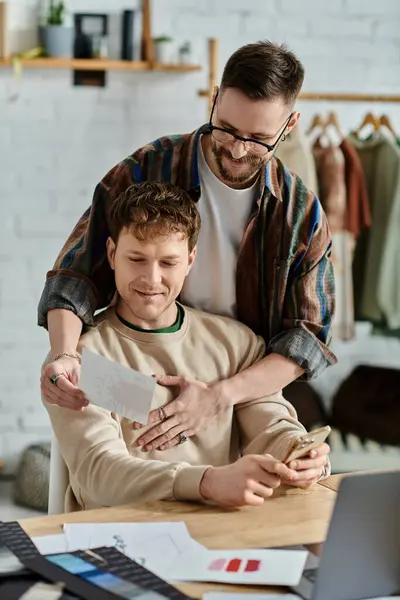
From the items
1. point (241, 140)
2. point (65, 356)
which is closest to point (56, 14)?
point (241, 140)

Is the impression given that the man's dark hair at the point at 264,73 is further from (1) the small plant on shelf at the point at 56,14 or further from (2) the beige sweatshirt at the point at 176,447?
(1) the small plant on shelf at the point at 56,14

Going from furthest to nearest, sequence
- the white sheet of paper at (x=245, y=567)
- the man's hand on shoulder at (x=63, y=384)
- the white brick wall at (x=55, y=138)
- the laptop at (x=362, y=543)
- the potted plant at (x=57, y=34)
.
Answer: the white brick wall at (x=55, y=138), the potted plant at (x=57, y=34), the man's hand on shoulder at (x=63, y=384), the white sheet of paper at (x=245, y=567), the laptop at (x=362, y=543)

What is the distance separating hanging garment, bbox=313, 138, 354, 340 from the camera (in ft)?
12.7

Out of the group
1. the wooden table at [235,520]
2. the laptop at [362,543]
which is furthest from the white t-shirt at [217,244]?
the laptop at [362,543]

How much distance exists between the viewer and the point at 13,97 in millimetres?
3969

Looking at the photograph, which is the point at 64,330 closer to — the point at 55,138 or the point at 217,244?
the point at 217,244

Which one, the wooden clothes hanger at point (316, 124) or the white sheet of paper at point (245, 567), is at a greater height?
the wooden clothes hanger at point (316, 124)

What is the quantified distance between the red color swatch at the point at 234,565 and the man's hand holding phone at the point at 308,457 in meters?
0.33

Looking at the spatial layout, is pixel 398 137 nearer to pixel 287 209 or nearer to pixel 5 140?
pixel 5 140

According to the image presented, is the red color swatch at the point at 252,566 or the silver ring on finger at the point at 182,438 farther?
the silver ring on finger at the point at 182,438

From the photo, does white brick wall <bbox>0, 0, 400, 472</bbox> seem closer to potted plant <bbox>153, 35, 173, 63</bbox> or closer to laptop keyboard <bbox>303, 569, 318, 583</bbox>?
potted plant <bbox>153, 35, 173, 63</bbox>

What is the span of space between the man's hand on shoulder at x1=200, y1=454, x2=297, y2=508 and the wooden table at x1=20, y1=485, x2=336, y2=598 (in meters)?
0.02

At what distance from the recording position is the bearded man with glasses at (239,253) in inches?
76.6

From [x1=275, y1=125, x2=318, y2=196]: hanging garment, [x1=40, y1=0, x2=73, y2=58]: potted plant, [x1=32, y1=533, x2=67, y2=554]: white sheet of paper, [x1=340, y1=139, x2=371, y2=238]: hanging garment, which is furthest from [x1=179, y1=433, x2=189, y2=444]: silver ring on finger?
[x1=40, y1=0, x2=73, y2=58]: potted plant
